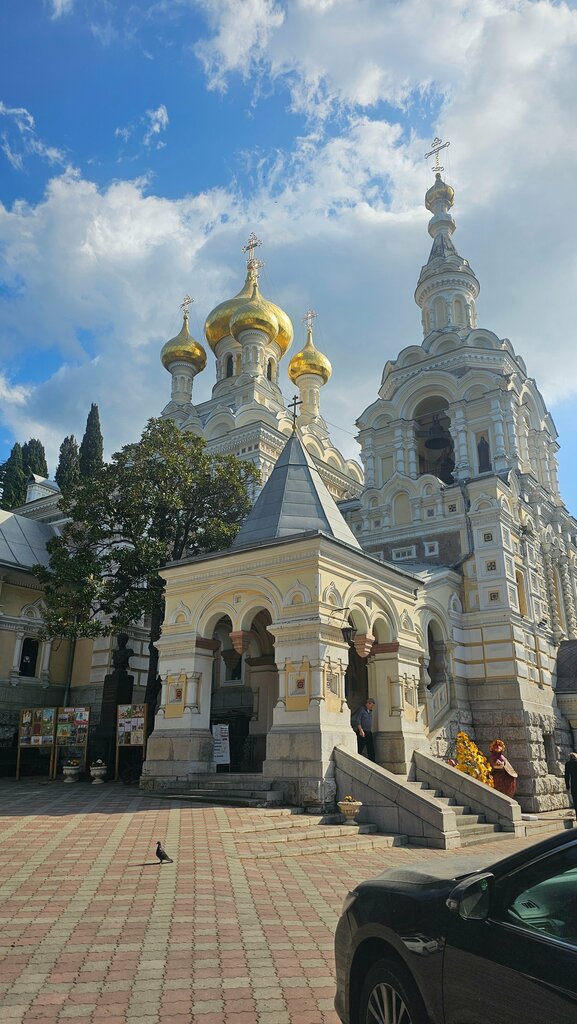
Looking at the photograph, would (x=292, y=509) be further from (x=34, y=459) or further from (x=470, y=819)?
(x=34, y=459)

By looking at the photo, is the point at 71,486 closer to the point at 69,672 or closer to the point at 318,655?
the point at 69,672

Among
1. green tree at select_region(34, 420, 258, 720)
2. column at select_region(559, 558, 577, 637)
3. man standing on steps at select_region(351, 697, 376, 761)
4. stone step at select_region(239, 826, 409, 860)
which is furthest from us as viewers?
column at select_region(559, 558, 577, 637)

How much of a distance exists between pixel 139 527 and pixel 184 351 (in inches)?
741

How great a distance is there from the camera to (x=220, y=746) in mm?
14500

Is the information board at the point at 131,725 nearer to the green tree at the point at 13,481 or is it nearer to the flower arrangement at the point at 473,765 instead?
the flower arrangement at the point at 473,765

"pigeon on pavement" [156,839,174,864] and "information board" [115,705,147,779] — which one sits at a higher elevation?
"information board" [115,705,147,779]

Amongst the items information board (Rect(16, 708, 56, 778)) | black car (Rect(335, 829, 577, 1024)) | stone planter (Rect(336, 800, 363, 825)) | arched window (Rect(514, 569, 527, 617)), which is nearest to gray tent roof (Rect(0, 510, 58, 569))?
information board (Rect(16, 708, 56, 778))

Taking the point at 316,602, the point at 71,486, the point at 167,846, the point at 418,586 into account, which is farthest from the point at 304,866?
the point at 71,486

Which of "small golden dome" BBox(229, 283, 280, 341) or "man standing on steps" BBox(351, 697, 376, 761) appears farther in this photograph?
"small golden dome" BBox(229, 283, 280, 341)

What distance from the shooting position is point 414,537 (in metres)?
24.0

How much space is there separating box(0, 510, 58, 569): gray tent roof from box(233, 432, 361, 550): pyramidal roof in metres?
10.8

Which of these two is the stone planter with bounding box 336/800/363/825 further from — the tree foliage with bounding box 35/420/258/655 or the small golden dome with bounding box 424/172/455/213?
the small golden dome with bounding box 424/172/455/213

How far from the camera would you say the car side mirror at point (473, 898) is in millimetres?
3115

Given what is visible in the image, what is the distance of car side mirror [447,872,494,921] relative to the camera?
3.12 m
